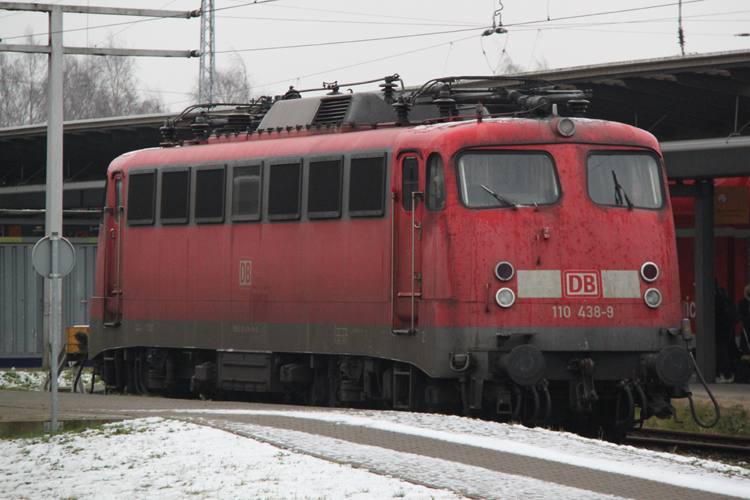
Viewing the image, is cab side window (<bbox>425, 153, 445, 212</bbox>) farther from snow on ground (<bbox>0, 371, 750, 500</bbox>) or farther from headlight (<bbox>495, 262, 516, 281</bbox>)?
snow on ground (<bbox>0, 371, 750, 500</bbox>)

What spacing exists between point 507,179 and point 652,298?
1.92 m

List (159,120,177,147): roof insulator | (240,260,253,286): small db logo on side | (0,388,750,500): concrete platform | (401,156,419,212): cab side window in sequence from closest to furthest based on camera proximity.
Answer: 1. (0,388,750,500): concrete platform
2. (401,156,419,212): cab side window
3. (240,260,253,286): small db logo on side
4. (159,120,177,147): roof insulator

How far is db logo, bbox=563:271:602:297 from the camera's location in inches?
453

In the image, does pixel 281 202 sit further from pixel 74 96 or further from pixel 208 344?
pixel 74 96

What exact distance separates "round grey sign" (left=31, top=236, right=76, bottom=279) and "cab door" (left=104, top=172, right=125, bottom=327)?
3.90 m

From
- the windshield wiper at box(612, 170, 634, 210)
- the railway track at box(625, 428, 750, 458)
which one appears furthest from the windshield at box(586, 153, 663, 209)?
the railway track at box(625, 428, 750, 458)

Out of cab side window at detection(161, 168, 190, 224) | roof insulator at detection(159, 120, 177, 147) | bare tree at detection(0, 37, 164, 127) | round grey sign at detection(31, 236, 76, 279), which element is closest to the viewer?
round grey sign at detection(31, 236, 76, 279)

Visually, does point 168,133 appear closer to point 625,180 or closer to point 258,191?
point 258,191

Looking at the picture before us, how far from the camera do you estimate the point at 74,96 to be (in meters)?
89.0

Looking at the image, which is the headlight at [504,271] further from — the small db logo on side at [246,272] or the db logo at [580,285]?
the small db logo on side at [246,272]

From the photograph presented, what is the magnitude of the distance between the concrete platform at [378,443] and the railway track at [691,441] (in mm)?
4534

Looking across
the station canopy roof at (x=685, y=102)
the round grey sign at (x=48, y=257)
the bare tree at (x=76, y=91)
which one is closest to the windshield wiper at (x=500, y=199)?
the round grey sign at (x=48, y=257)

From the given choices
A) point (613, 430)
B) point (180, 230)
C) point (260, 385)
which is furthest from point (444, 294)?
point (180, 230)

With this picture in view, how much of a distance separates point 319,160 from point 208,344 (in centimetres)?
308
